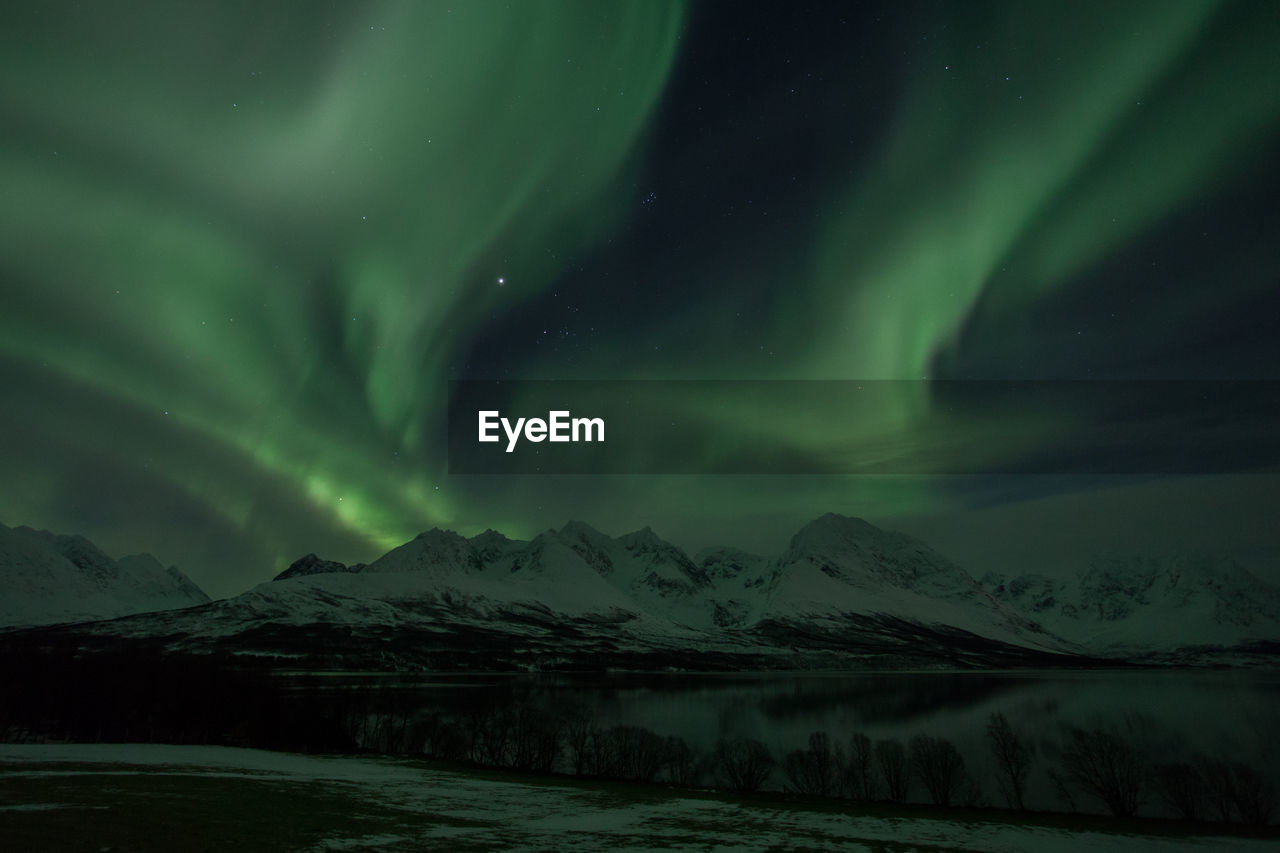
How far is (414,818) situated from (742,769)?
55.9m

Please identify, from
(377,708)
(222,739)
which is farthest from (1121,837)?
(377,708)

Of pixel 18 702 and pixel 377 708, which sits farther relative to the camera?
pixel 377 708

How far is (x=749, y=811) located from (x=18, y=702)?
4716 inches

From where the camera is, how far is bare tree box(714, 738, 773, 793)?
7938 cm

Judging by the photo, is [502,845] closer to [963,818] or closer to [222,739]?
[963,818]

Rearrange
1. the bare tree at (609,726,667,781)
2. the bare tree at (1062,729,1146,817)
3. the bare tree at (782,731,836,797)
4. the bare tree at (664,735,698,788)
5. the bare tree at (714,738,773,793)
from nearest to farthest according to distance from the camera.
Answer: the bare tree at (1062,729,1146,817), the bare tree at (714,738,773,793), the bare tree at (782,731,836,797), the bare tree at (664,735,698,788), the bare tree at (609,726,667,781)

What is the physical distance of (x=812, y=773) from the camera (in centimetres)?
→ 8856

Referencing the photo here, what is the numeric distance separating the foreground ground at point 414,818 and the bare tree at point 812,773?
2671 centimetres

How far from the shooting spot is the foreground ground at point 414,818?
3072 centimetres

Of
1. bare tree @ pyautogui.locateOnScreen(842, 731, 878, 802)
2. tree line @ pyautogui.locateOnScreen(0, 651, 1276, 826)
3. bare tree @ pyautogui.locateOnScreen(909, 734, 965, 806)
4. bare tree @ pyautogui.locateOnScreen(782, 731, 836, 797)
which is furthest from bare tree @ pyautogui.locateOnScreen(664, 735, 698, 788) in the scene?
bare tree @ pyautogui.locateOnScreen(909, 734, 965, 806)

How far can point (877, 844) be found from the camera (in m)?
37.0

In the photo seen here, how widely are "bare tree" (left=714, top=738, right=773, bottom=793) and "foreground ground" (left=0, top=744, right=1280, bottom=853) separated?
21946 millimetres

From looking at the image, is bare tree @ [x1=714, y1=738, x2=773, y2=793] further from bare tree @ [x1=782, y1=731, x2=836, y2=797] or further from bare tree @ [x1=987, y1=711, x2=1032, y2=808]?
bare tree @ [x1=987, y1=711, x2=1032, y2=808]

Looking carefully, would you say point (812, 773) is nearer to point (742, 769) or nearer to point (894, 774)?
point (742, 769)
